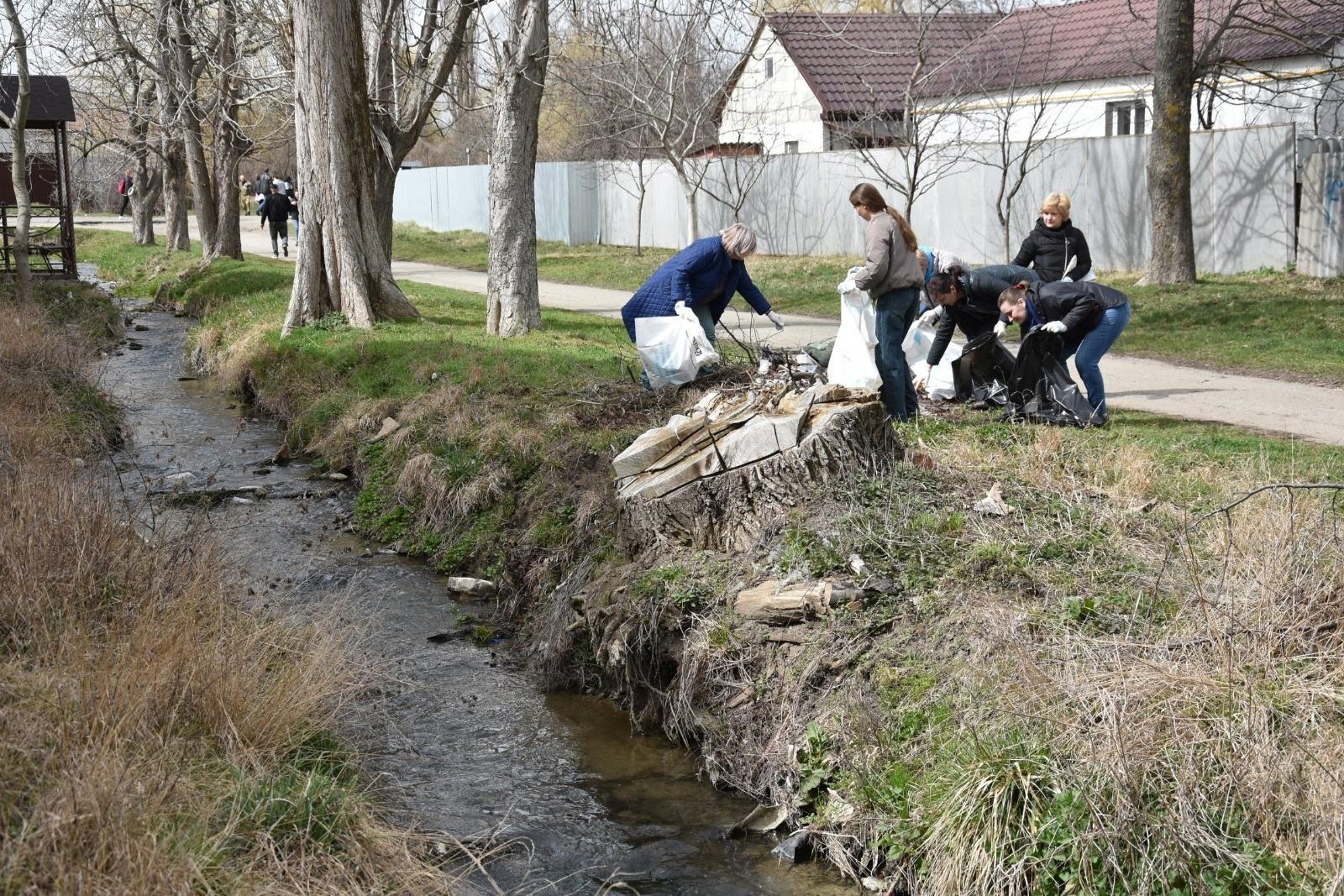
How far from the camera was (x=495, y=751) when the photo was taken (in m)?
6.27

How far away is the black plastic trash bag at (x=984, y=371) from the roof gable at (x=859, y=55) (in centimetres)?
1981

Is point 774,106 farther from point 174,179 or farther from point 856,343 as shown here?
point 856,343

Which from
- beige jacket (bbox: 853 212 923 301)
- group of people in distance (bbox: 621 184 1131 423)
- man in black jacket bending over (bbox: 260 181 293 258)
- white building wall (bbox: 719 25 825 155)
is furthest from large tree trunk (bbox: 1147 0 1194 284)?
man in black jacket bending over (bbox: 260 181 293 258)

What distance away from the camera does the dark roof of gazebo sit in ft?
71.7

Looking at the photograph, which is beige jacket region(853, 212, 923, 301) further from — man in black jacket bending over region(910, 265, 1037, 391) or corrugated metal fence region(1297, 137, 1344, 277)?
corrugated metal fence region(1297, 137, 1344, 277)

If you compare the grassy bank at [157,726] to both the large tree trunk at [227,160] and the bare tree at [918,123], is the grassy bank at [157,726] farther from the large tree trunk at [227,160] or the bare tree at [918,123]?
the large tree trunk at [227,160]

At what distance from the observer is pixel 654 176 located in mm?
30484

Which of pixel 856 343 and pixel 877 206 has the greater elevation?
pixel 877 206

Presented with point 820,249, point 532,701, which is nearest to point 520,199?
A: point 532,701

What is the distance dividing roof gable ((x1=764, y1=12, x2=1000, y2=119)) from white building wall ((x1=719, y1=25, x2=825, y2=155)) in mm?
444

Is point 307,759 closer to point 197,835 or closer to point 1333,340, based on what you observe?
point 197,835

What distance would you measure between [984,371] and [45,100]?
1861 centimetres

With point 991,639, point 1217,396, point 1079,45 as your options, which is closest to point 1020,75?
point 1079,45

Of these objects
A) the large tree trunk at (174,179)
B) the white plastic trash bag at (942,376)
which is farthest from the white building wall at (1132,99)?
the large tree trunk at (174,179)
